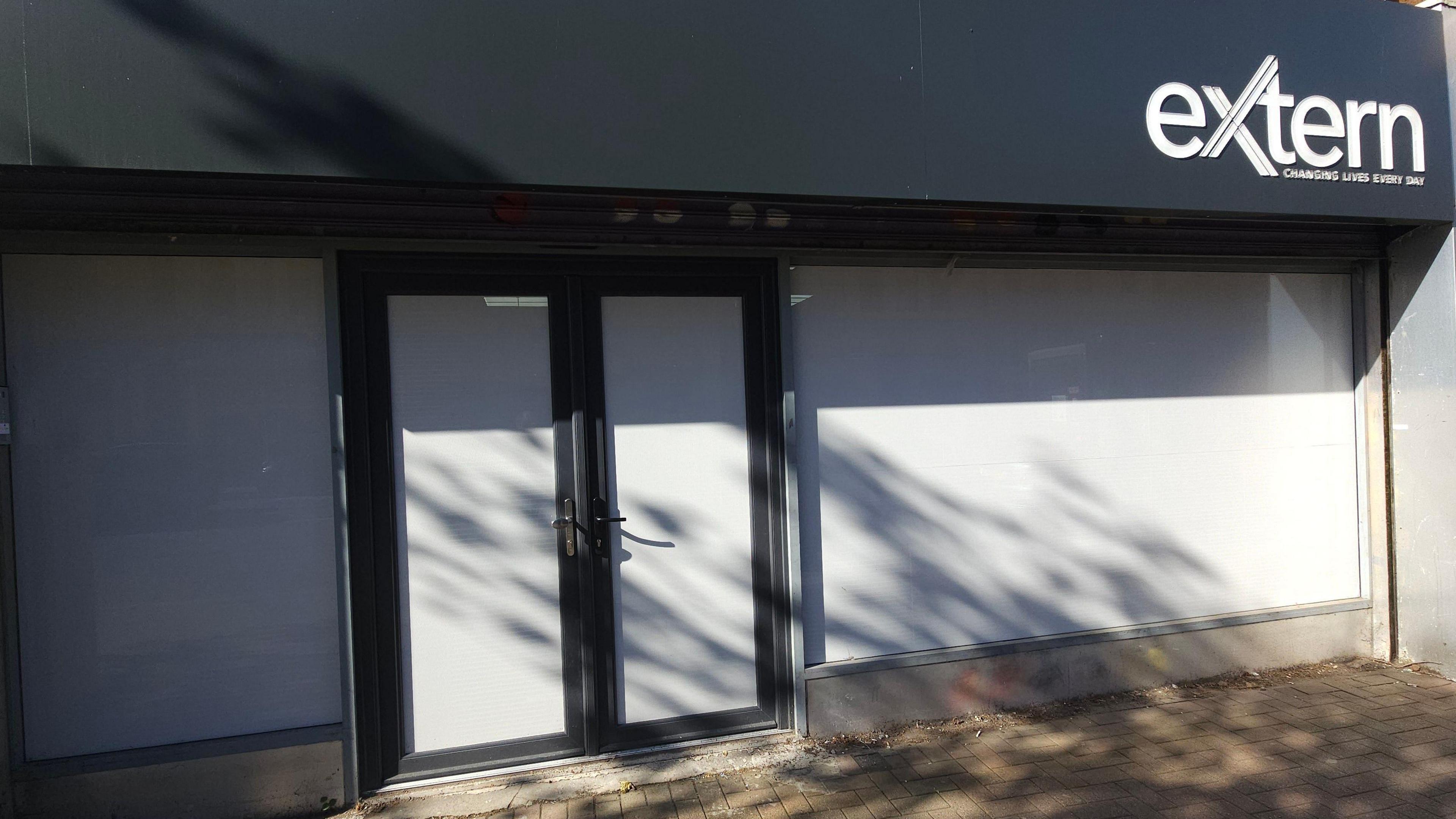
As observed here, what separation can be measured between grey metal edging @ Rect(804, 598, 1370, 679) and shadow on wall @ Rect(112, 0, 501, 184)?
3112 millimetres

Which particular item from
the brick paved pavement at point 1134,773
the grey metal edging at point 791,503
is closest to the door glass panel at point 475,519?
the brick paved pavement at point 1134,773

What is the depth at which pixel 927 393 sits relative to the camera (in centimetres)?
449

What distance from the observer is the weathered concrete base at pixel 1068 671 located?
14.1 feet

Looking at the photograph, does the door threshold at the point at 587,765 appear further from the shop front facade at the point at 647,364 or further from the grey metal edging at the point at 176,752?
the grey metal edging at the point at 176,752

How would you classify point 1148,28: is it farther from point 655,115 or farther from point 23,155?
point 23,155

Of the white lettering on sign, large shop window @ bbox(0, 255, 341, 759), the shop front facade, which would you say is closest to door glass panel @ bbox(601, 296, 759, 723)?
the shop front facade

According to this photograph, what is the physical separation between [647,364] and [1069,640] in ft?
9.69

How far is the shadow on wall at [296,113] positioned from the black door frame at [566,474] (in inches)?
27.8

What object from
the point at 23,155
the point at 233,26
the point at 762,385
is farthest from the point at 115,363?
the point at 762,385

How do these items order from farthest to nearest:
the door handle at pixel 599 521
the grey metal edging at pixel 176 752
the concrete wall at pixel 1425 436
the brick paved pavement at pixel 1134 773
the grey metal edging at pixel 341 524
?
the concrete wall at pixel 1425 436 < the door handle at pixel 599 521 < the grey metal edging at pixel 341 524 < the brick paved pavement at pixel 1134 773 < the grey metal edging at pixel 176 752

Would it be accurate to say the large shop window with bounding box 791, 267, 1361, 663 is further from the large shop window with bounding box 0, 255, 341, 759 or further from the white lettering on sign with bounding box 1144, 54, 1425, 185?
the large shop window with bounding box 0, 255, 341, 759

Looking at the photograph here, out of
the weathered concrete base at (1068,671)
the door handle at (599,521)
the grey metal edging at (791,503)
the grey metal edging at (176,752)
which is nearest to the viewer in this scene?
the grey metal edging at (176,752)

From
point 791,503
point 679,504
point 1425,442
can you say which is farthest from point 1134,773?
point 1425,442

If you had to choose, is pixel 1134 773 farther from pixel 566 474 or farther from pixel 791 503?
pixel 566 474
